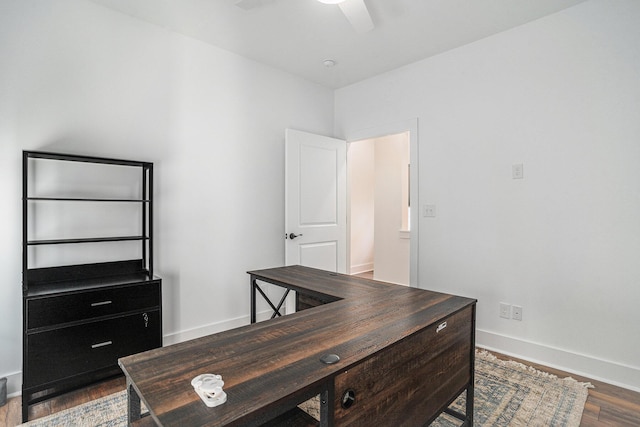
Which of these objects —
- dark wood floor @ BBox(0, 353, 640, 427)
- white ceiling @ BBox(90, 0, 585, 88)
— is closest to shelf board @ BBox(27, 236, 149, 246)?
dark wood floor @ BBox(0, 353, 640, 427)

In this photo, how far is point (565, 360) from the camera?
8.26ft

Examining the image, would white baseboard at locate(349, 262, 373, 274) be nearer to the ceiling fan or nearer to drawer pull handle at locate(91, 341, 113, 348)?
drawer pull handle at locate(91, 341, 113, 348)

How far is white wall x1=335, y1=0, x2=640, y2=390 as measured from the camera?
2307mm

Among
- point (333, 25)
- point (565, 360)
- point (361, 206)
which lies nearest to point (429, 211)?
point (565, 360)

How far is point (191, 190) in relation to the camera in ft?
9.84

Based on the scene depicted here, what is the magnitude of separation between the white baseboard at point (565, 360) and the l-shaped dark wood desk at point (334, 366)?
4.04 ft

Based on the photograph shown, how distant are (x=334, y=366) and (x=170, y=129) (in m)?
2.53

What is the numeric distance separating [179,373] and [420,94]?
322 cm

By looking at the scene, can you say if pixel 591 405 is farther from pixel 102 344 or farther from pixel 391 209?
pixel 391 209

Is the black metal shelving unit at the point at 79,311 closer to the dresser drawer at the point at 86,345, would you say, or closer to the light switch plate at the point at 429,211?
the dresser drawer at the point at 86,345

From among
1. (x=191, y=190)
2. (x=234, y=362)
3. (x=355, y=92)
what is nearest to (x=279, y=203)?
(x=191, y=190)

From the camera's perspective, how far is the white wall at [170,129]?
221 cm

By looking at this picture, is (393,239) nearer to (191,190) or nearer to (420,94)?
(420,94)

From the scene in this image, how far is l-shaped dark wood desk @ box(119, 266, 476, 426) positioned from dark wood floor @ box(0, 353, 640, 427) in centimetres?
86
